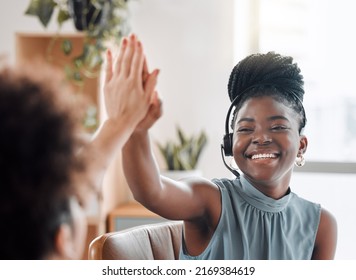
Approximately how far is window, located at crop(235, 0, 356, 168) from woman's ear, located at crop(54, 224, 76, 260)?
567 millimetres

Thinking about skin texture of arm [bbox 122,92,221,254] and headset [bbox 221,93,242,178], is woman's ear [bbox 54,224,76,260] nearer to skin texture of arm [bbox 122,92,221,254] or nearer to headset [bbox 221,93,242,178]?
skin texture of arm [bbox 122,92,221,254]

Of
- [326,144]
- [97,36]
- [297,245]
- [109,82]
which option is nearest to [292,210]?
[297,245]

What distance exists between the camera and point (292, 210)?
0.87 meters

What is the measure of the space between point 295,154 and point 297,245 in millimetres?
124

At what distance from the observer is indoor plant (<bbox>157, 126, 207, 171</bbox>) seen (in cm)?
177

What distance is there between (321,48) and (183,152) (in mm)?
748

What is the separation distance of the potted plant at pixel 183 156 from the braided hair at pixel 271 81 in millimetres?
860

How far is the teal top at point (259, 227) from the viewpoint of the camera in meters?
0.83

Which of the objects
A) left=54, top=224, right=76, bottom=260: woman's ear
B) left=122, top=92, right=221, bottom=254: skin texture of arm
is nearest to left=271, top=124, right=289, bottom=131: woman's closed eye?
left=122, top=92, right=221, bottom=254: skin texture of arm

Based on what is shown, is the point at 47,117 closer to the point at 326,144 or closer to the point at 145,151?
the point at 145,151

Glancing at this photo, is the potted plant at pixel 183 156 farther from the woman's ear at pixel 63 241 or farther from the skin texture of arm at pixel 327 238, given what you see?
the woman's ear at pixel 63 241

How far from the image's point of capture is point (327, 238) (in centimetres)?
87

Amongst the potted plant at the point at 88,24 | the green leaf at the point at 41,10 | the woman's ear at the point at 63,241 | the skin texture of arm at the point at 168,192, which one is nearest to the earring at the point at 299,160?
the skin texture of arm at the point at 168,192

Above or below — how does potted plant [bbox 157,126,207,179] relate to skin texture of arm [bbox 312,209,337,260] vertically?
below
